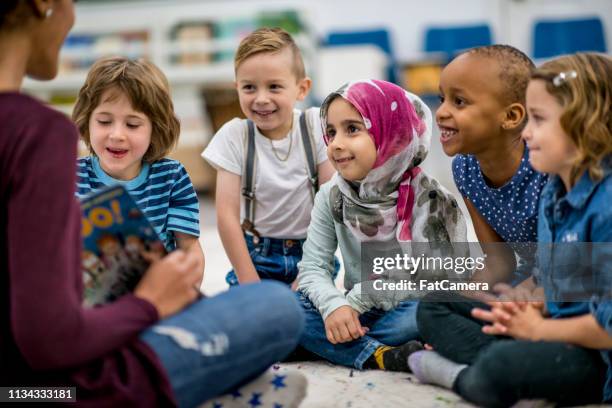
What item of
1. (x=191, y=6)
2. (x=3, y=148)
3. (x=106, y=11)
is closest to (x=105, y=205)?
(x=3, y=148)

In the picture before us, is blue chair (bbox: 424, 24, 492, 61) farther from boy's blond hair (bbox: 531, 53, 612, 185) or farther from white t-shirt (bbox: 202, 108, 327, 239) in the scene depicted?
boy's blond hair (bbox: 531, 53, 612, 185)

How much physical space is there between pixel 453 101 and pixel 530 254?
0.36 meters

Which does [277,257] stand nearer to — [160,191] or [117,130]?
[160,191]

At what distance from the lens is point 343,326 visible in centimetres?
136

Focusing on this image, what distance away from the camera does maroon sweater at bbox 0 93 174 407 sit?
720 mm

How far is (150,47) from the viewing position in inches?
203

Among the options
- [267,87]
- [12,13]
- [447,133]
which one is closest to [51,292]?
[12,13]

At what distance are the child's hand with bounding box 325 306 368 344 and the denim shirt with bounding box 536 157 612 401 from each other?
0.38m

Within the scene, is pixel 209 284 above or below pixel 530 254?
below

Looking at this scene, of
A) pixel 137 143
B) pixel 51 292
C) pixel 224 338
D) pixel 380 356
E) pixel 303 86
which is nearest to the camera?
pixel 51 292

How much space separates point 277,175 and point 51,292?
1062 millimetres

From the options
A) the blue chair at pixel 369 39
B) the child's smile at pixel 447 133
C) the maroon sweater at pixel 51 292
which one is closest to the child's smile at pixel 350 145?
the child's smile at pixel 447 133

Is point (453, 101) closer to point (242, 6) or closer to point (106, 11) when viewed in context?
point (242, 6)

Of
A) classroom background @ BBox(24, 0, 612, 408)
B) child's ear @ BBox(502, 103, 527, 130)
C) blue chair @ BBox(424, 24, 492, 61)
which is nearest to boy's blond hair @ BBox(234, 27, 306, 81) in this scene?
child's ear @ BBox(502, 103, 527, 130)
